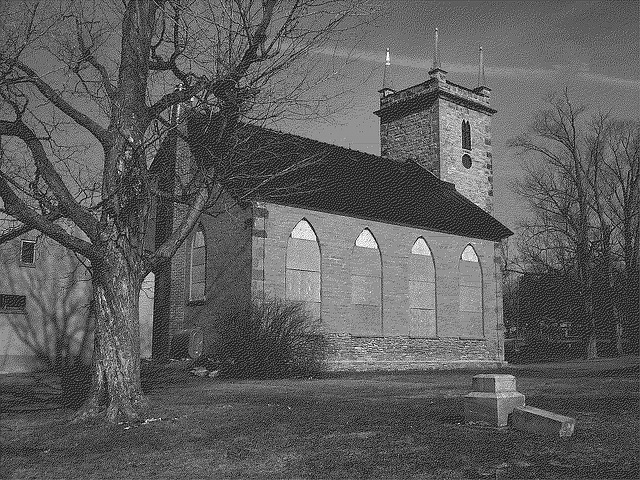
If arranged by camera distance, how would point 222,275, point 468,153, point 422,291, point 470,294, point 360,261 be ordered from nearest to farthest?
point 222,275 → point 360,261 → point 422,291 → point 470,294 → point 468,153

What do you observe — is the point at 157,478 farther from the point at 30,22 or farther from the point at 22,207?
the point at 30,22

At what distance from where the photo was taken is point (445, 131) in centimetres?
3500

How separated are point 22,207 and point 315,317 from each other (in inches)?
586

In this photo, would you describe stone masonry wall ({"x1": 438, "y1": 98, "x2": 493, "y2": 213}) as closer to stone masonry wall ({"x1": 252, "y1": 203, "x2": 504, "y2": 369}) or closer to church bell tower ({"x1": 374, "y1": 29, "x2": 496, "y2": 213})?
church bell tower ({"x1": 374, "y1": 29, "x2": 496, "y2": 213})

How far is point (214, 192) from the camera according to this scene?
1170 cm

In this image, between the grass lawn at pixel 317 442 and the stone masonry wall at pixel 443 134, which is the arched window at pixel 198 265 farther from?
the stone masonry wall at pixel 443 134

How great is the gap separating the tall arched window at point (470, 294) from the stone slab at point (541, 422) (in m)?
20.8

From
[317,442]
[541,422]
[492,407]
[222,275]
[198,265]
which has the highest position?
[198,265]

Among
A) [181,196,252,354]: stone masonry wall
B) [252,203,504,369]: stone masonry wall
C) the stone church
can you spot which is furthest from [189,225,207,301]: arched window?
[252,203,504,369]: stone masonry wall

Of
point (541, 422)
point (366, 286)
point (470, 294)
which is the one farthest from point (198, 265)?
point (541, 422)

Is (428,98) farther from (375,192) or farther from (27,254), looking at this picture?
(27,254)

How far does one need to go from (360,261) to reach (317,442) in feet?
57.3

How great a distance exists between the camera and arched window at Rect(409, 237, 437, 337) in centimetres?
2748

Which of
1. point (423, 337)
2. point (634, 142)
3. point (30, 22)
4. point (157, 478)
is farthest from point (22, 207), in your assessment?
point (634, 142)
